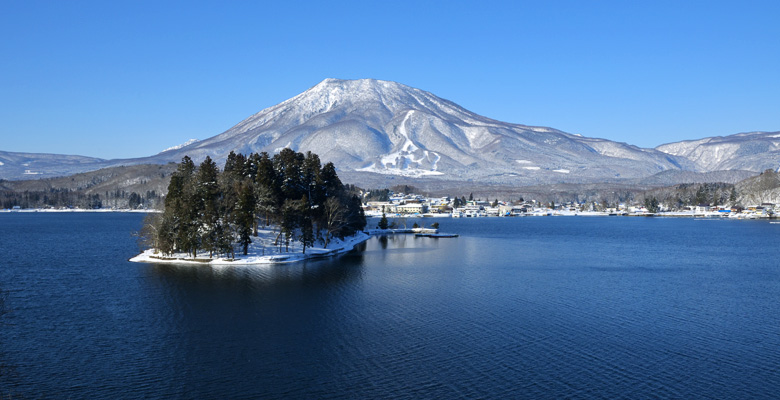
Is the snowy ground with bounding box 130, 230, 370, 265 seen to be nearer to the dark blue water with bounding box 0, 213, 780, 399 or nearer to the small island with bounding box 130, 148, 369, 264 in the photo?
the small island with bounding box 130, 148, 369, 264

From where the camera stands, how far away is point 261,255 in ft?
183

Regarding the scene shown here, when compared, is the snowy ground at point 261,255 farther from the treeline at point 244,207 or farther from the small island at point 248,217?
the treeline at point 244,207

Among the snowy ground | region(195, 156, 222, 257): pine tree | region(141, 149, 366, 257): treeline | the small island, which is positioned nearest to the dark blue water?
the snowy ground

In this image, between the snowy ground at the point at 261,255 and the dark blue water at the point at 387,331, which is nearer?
the dark blue water at the point at 387,331

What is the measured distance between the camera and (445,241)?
87625mm

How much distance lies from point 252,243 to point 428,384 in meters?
38.5

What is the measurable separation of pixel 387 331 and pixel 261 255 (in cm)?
2804

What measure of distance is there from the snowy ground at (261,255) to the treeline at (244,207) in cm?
71

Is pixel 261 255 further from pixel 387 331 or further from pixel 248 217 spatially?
pixel 387 331

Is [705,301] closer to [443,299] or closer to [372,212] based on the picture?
[443,299]

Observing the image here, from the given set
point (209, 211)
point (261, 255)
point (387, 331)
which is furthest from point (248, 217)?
point (387, 331)

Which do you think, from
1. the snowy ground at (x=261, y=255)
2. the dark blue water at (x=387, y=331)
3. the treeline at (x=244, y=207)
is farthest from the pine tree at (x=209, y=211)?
the dark blue water at (x=387, y=331)

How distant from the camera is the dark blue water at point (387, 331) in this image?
74.6 feet

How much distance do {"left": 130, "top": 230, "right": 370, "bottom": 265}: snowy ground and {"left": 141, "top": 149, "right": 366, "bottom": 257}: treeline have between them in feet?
2.34
